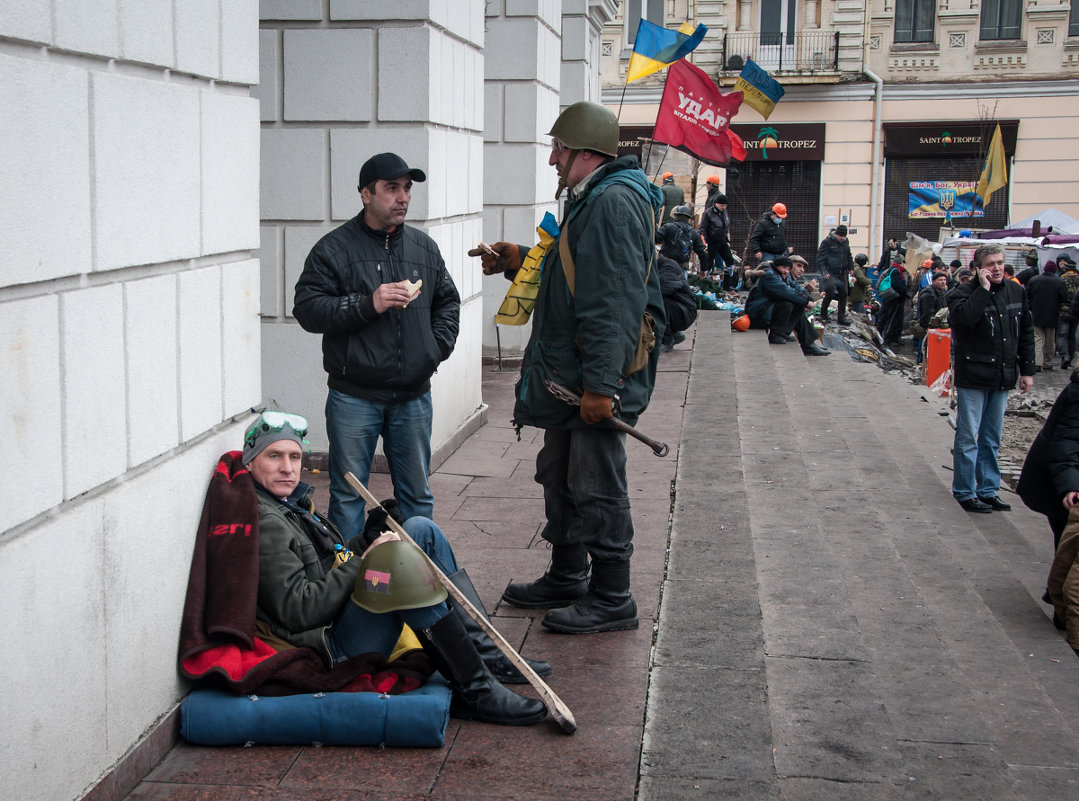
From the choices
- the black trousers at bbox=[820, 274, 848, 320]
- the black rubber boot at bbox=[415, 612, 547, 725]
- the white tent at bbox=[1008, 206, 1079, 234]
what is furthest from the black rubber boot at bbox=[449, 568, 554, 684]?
the white tent at bbox=[1008, 206, 1079, 234]

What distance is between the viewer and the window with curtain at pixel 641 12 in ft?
94.1

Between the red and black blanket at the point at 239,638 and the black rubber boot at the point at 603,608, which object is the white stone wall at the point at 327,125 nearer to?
the black rubber boot at the point at 603,608

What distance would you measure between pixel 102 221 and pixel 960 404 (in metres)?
6.98

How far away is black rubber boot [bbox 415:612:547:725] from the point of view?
3.89m

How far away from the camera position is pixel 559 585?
5.14 m

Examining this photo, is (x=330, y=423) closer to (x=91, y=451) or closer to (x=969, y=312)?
(x=91, y=451)

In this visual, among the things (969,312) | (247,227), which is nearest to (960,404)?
(969,312)

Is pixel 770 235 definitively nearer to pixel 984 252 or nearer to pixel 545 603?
pixel 984 252

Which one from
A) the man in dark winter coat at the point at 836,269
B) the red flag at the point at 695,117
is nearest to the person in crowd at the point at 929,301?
the man in dark winter coat at the point at 836,269

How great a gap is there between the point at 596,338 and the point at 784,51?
2629cm

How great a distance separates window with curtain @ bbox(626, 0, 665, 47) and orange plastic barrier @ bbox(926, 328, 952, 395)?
14.7 meters

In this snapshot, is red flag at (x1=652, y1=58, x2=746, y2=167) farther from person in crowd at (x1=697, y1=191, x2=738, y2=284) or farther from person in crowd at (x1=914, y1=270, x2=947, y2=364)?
person in crowd at (x1=914, y1=270, x2=947, y2=364)

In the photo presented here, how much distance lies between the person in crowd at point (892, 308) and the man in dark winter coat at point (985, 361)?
12.3 metres

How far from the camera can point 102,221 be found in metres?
3.28
